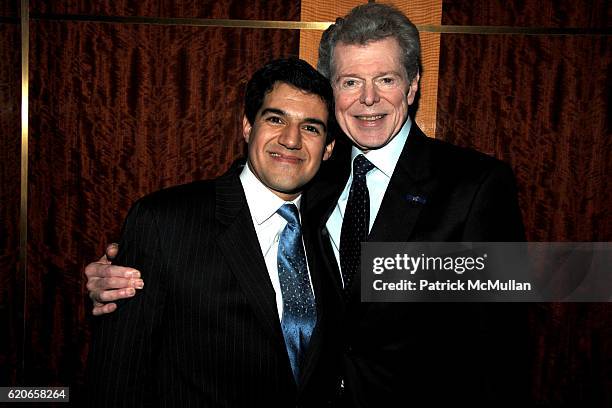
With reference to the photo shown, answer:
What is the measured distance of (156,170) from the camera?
2225mm

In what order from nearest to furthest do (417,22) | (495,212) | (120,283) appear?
(120,283) < (495,212) < (417,22)

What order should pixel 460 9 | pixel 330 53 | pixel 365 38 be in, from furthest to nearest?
pixel 460 9 < pixel 330 53 < pixel 365 38

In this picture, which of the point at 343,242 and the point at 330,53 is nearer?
the point at 343,242

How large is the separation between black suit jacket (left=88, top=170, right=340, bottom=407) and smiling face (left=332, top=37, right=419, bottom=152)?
2.03ft

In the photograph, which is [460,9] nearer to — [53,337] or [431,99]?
[431,99]

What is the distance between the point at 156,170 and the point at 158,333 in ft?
3.41

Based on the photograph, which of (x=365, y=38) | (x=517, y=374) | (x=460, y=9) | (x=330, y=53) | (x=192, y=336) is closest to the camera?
(x=192, y=336)

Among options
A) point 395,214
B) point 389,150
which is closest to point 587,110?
point 389,150

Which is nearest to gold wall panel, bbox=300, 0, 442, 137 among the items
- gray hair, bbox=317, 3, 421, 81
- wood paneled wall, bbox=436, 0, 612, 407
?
wood paneled wall, bbox=436, 0, 612, 407

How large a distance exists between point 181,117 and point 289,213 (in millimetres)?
981

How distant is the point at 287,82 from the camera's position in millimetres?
1573
